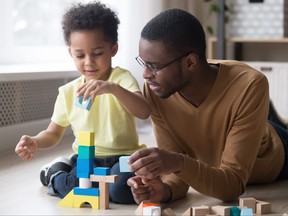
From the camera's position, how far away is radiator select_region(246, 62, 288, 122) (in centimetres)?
355

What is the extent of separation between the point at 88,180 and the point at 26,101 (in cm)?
132

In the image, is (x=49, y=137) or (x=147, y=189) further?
(x=49, y=137)

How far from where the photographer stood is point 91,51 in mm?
1786

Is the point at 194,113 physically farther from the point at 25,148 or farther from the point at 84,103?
the point at 25,148

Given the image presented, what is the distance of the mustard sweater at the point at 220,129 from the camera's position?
159cm

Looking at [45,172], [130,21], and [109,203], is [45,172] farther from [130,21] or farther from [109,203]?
[130,21]

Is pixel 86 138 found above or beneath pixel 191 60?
beneath

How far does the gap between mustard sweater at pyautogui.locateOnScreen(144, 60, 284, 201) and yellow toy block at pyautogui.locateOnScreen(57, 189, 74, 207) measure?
274 mm

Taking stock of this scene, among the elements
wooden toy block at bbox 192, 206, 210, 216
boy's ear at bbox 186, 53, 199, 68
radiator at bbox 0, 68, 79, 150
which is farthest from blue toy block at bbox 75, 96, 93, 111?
radiator at bbox 0, 68, 79, 150

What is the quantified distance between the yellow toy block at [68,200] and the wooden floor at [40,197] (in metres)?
0.02

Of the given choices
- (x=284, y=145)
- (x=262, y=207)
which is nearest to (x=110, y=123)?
(x=262, y=207)

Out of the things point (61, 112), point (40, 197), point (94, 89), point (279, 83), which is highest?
point (94, 89)

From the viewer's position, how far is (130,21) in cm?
334

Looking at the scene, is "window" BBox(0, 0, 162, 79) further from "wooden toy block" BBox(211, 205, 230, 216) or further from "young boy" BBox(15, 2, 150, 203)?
"wooden toy block" BBox(211, 205, 230, 216)
